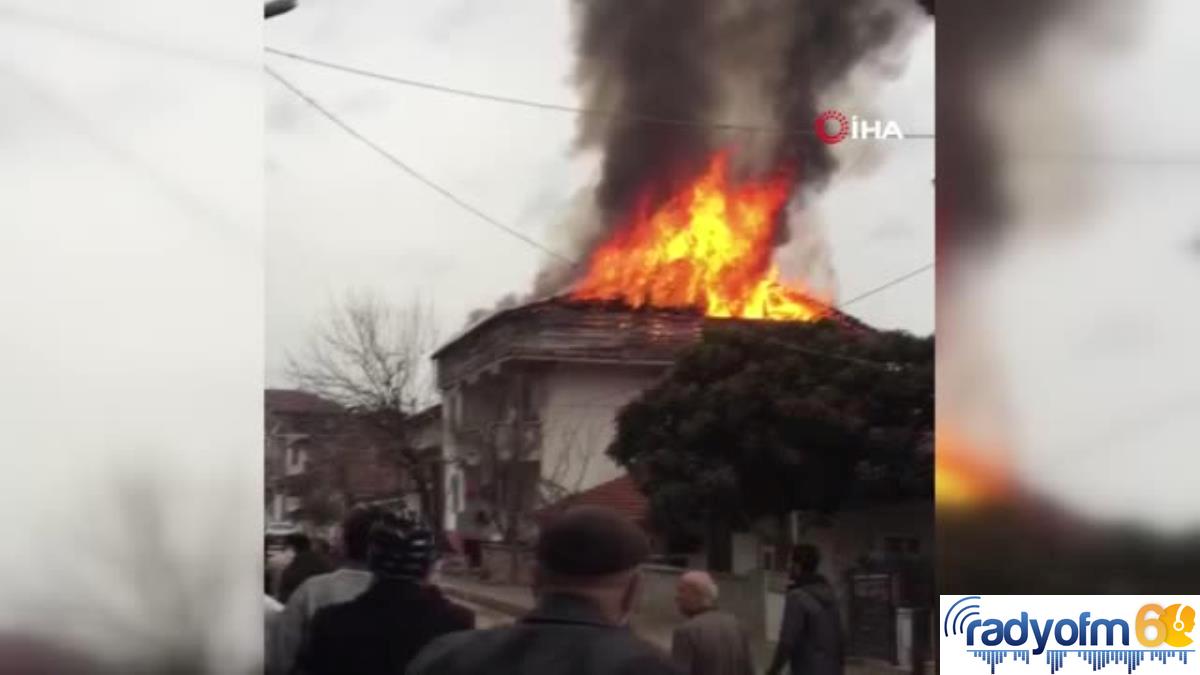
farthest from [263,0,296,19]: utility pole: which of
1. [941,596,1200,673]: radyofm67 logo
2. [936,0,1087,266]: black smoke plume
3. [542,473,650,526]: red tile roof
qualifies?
[941,596,1200,673]: radyofm67 logo

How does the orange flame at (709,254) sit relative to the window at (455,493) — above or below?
above

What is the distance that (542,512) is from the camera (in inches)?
113

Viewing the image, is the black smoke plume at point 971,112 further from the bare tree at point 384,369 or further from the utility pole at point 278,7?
the utility pole at point 278,7

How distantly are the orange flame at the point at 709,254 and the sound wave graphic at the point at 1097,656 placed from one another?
2.59 ft

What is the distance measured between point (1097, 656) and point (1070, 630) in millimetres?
80

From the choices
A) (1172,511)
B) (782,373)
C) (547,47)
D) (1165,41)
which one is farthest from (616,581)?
(1165,41)

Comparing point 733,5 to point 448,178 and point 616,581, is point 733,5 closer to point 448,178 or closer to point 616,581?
point 448,178

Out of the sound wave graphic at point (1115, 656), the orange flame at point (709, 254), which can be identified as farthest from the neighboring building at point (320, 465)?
the sound wave graphic at point (1115, 656)

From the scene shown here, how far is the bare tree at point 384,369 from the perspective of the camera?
2.85 metres

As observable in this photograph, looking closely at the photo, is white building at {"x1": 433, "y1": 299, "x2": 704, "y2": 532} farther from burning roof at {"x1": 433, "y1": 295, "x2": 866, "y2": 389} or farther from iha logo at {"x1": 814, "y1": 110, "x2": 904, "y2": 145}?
iha logo at {"x1": 814, "y1": 110, "x2": 904, "y2": 145}

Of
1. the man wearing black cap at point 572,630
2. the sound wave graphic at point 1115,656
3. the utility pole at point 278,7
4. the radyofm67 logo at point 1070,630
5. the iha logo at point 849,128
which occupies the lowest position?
the sound wave graphic at point 1115,656

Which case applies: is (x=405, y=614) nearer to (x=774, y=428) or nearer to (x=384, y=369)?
(x=384, y=369)

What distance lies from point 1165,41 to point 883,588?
129 cm

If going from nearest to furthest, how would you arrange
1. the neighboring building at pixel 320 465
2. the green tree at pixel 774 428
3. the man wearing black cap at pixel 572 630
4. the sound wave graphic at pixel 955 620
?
the man wearing black cap at pixel 572 630 < the neighboring building at pixel 320 465 < the green tree at pixel 774 428 < the sound wave graphic at pixel 955 620
